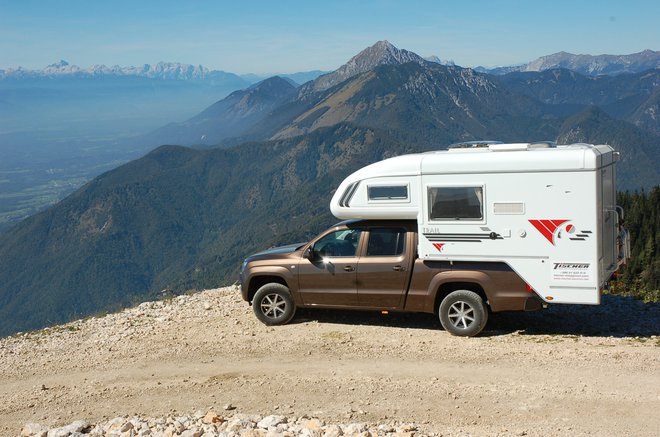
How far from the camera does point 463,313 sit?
11531 mm

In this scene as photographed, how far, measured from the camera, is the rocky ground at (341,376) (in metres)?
8.27

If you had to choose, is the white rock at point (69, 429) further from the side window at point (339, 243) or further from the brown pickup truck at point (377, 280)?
the side window at point (339, 243)

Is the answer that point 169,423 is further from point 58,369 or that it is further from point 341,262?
point 341,262

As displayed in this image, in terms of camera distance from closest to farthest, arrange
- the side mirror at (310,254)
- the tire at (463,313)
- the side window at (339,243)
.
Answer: the tire at (463,313), the side window at (339,243), the side mirror at (310,254)

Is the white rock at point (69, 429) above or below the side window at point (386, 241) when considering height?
below

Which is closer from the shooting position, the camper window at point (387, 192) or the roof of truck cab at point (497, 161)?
the roof of truck cab at point (497, 161)

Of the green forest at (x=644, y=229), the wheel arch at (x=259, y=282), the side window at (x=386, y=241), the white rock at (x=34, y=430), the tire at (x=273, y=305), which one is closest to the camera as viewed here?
the white rock at (x=34, y=430)

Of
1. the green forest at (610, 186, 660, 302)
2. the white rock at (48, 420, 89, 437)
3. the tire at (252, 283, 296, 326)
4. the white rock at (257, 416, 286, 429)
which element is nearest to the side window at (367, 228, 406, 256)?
the tire at (252, 283, 296, 326)

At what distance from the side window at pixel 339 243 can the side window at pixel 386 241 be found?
0.30m

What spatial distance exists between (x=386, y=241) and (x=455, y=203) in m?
1.54

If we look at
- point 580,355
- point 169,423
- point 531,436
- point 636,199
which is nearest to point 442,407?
point 531,436

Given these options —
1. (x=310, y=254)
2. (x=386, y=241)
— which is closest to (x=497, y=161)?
(x=386, y=241)

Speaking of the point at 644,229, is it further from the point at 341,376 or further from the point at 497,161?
the point at 341,376

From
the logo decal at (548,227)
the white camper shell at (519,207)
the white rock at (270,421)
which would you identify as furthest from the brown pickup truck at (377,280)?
the white rock at (270,421)
